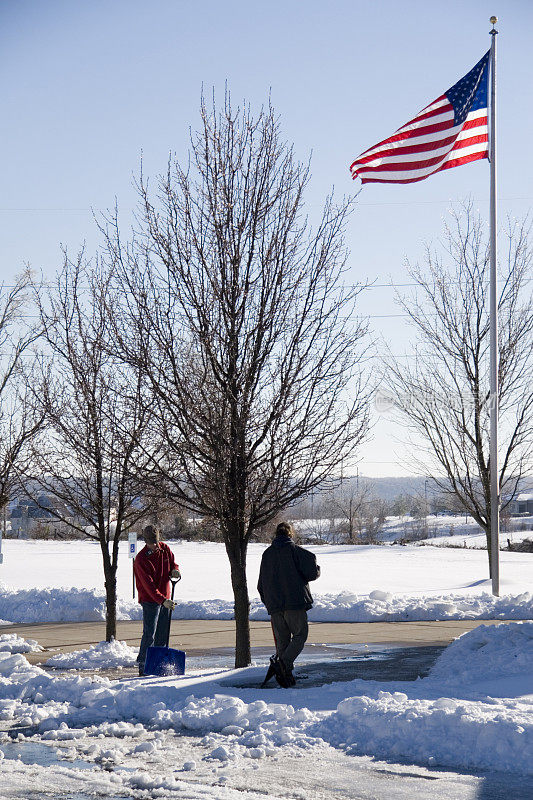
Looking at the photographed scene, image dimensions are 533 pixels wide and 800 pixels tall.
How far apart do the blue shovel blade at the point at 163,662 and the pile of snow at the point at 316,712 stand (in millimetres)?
392

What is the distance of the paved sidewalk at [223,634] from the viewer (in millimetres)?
13188

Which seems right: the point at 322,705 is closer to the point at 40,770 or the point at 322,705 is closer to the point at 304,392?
the point at 40,770

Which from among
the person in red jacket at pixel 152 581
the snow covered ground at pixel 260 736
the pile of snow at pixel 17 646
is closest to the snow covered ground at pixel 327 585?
the pile of snow at pixel 17 646

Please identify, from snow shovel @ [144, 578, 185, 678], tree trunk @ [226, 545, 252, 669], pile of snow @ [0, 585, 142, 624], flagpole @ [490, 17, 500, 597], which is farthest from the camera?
pile of snow @ [0, 585, 142, 624]

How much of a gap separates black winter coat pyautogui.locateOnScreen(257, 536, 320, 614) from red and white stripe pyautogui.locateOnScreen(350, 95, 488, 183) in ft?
20.9

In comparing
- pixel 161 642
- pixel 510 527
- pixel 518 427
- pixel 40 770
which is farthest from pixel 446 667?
pixel 510 527

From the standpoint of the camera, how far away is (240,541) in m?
10.1

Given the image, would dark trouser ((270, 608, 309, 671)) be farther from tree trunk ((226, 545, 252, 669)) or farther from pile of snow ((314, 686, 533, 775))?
pile of snow ((314, 686, 533, 775))

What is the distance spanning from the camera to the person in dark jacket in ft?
30.3

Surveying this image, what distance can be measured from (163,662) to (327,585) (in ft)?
51.6

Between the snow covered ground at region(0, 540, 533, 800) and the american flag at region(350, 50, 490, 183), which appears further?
the american flag at region(350, 50, 490, 183)

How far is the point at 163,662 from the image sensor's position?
31.9 ft

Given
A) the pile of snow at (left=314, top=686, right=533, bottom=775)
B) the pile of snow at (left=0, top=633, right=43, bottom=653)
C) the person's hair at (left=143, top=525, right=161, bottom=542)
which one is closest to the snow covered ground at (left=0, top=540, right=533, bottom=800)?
the pile of snow at (left=314, top=686, right=533, bottom=775)

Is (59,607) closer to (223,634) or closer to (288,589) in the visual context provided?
(223,634)
